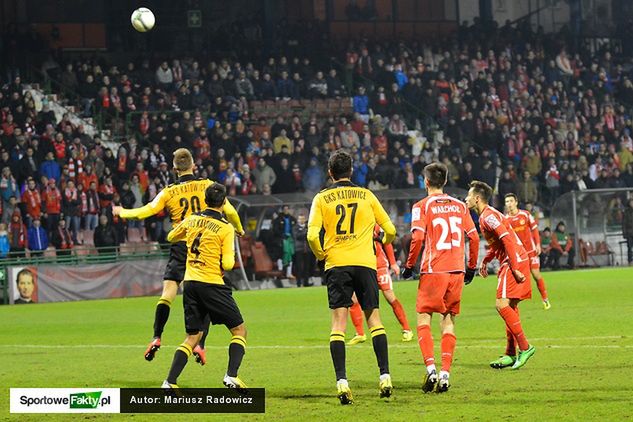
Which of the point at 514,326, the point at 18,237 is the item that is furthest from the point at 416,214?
the point at 18,237

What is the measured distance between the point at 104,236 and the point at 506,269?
20.3 meters

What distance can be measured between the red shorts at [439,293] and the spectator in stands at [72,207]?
2171cm

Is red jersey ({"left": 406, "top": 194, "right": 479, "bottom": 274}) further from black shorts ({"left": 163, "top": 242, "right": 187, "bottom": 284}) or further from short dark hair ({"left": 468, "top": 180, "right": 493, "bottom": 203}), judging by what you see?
black shorts ({"left": 163, "top": 242, "right": 187, "bottom": 284})

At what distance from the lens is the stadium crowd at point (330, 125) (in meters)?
32.9

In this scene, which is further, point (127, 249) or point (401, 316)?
point (127, 249)

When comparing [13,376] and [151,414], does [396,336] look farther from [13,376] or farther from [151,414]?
[151,414]

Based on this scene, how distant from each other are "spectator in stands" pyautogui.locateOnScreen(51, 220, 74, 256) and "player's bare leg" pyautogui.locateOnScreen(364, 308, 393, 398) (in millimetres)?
22000

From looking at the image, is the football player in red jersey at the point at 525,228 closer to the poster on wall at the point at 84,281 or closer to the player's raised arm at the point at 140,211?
the player's raised arm at the point at 140,211

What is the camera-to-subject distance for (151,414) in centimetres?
1028

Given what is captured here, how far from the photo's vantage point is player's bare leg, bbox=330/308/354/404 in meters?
10.5

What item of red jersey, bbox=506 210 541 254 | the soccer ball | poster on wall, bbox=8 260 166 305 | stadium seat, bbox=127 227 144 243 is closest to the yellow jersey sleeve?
A: red jersey, bbox=506 210 541 254

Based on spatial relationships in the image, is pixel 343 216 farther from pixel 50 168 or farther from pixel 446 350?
pixel 50 168

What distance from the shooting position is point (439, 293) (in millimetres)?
11562

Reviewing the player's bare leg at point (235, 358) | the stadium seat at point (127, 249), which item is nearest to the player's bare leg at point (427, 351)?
the player's bare leg at point (235, 358)
